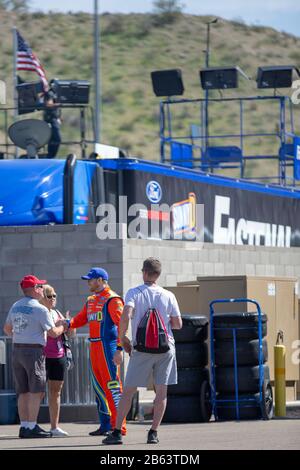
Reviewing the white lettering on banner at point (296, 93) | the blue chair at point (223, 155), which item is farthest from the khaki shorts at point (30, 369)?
the blue chair at point (223, 155)

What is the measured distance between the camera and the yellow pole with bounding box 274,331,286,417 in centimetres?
1620

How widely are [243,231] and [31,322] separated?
10114 mm

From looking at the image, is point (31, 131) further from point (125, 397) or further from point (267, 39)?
point (267, 39)

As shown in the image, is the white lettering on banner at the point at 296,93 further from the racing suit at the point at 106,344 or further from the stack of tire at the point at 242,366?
the racing suit at the point at 106,344

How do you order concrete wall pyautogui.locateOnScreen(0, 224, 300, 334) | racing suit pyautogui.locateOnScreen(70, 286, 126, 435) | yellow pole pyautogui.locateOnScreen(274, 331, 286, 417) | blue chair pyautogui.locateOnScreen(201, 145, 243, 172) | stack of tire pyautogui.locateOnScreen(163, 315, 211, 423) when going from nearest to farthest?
racing suit pyautogui.locateOnScreen(70, 286, 126, 435) < stack of tire pyautogui.locateOnScreen(163, 315, 211, 423) < yellow pole pyautogui.locateOnScreen(274, 331, 286, 417) < concrete wall pyautogui.locateOnScreen(0, 224, 300, 334) < blue chair pyautogui.locateOnScreen(201, 145, 243, 172)

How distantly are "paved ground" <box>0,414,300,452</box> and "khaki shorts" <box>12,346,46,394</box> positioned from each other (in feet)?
1.80

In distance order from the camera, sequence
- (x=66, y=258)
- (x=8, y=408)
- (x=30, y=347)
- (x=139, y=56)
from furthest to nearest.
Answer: (x=139, y=56) < (x=66, y=258) < (x=8, y=408) < (x=30, y=347)

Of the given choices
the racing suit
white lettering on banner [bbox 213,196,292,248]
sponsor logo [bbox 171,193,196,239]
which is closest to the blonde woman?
the racing suit

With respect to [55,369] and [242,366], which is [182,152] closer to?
[242,366]

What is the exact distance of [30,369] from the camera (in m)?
13.4

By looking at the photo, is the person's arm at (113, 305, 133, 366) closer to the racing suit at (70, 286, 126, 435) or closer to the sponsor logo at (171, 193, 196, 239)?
the racing suit at (70, 286, 126, 435)

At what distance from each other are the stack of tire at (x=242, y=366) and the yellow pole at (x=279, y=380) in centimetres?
46

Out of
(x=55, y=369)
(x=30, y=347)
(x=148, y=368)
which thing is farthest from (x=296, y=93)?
(x=148, y=368)

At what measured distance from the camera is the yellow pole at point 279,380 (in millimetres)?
16203
